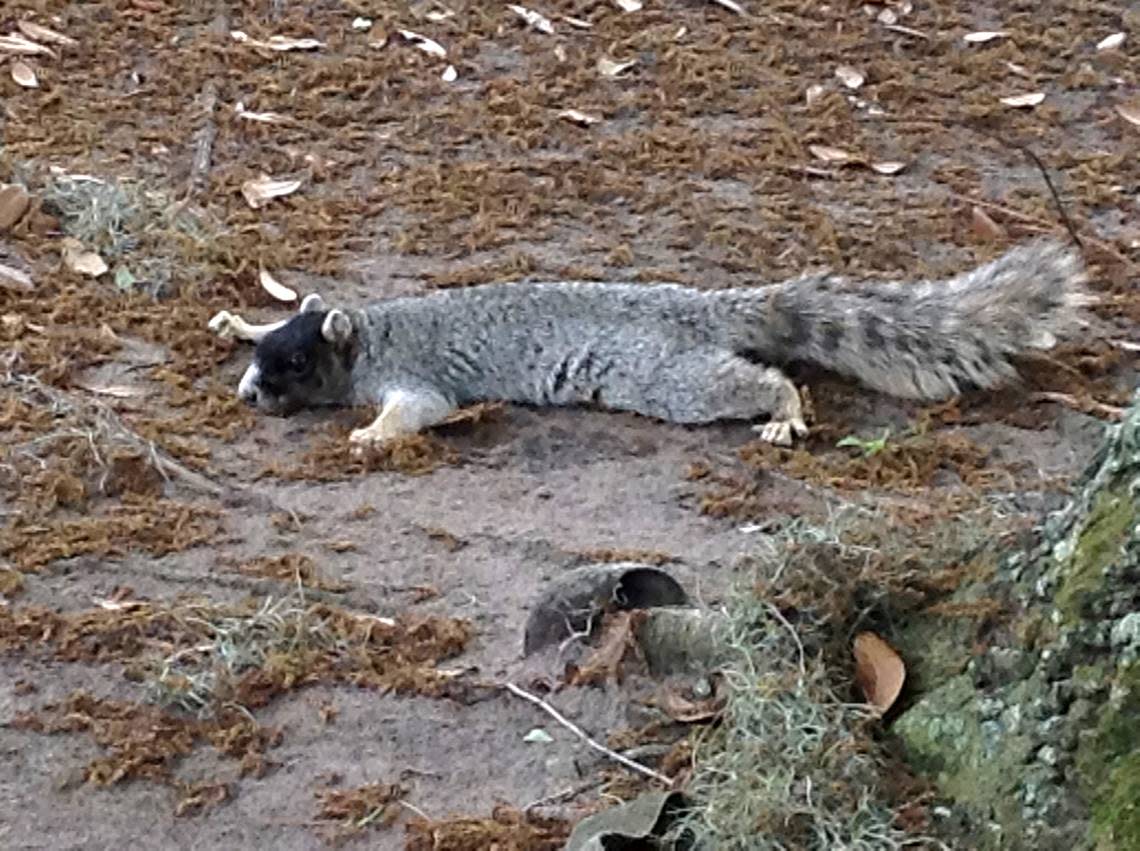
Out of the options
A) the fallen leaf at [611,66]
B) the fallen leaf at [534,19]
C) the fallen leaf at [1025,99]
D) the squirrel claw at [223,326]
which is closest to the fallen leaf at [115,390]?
the squirrel claw at [223,326]

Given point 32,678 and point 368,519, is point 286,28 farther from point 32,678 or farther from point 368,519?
point 32,678

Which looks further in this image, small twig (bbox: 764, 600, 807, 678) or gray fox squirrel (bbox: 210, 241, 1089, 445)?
gray fox squirrel (bbox: 210, 241, 1089, 445)

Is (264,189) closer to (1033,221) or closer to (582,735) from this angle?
(1033,221)

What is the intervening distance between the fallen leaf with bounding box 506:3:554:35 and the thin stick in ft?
16.7

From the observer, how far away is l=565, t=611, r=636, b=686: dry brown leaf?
420cm

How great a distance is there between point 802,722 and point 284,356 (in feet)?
9.09

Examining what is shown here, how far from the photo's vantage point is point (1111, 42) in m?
8.87

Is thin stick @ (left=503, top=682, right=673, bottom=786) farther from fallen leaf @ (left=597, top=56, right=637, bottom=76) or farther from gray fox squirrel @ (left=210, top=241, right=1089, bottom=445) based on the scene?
fallen leaf @ (left=597, top=56, right=637, bottom=76)

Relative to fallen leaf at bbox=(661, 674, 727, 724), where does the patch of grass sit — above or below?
above

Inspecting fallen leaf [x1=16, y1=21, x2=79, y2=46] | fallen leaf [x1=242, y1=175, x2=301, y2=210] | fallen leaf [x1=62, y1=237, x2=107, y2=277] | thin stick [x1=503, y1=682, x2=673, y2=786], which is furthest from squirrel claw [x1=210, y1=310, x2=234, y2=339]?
fallen leaf [x1=16, y1=21, x2=79, y2=46]

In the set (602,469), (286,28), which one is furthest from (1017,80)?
(602,469)

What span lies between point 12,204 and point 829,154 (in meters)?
3.00

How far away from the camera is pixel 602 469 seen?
5.68 metres

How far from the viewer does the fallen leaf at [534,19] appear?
8.91 m
